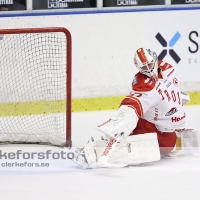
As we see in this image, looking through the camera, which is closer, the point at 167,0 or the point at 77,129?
the point at 77,129

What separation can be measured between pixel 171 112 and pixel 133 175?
2.33 ft

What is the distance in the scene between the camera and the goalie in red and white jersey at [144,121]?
557 cm

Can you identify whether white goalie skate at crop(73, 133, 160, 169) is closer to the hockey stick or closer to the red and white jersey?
the hockey stick

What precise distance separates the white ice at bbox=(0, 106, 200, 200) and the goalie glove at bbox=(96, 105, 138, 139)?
0.28 meters

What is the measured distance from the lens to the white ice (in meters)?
4.84

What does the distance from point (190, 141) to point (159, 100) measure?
0.64 meters

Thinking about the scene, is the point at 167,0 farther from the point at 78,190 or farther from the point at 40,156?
the point at 78,190

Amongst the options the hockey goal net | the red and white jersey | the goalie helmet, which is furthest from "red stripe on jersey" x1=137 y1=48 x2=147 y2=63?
the hockey goal net

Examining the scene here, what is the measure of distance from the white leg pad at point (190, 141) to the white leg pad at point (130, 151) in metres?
0.47

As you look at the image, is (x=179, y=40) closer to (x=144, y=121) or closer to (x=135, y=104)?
(x=144, y=121)

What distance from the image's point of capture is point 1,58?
24.5ft

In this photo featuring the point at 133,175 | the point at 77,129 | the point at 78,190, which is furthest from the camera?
the point at 77,129

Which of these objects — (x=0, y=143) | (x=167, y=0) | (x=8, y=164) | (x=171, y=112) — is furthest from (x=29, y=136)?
(x=167, y=0)

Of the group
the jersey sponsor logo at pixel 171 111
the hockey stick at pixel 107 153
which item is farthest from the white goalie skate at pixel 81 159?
the jersey sponsor logo at pixel 171 111
